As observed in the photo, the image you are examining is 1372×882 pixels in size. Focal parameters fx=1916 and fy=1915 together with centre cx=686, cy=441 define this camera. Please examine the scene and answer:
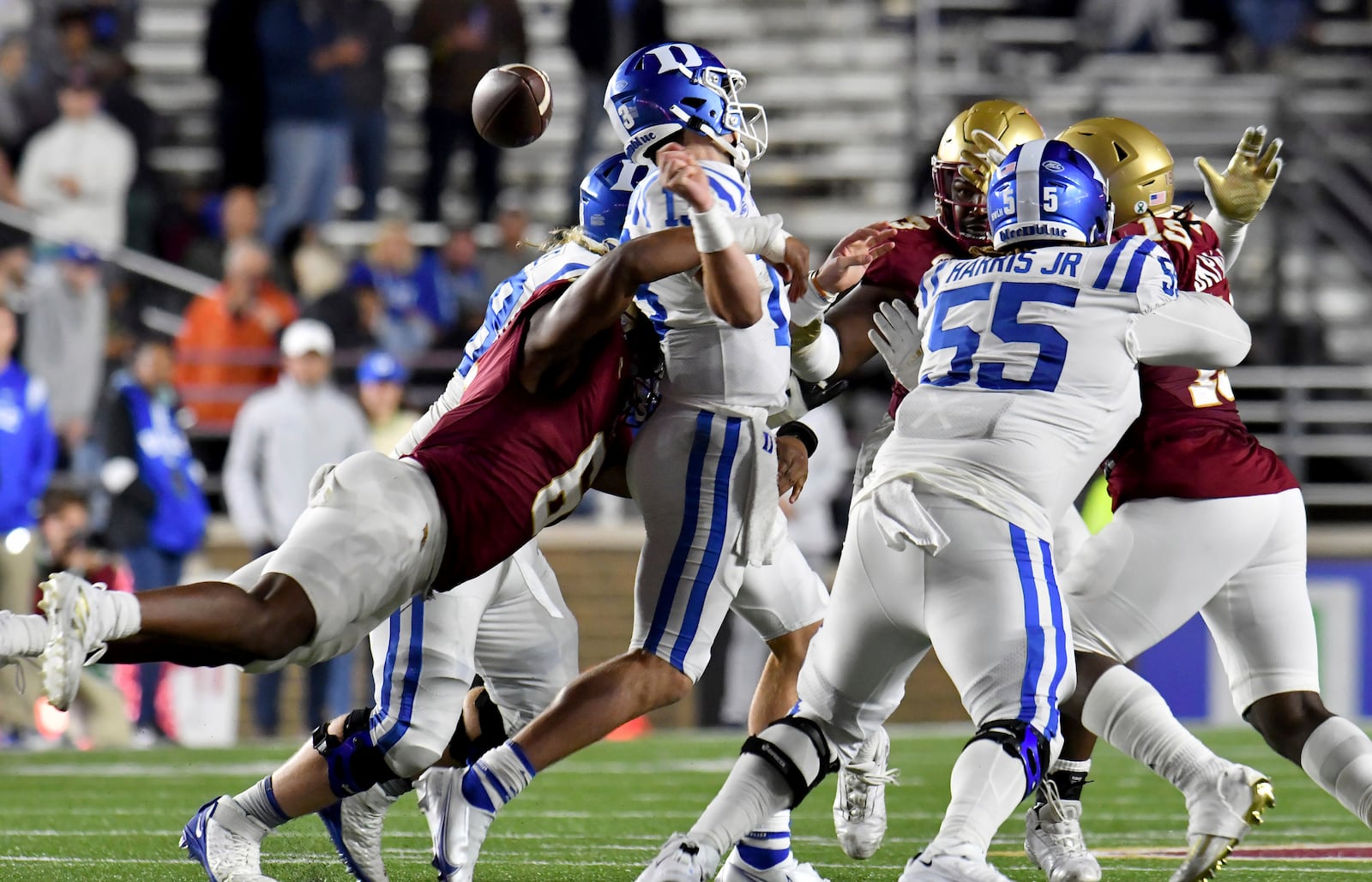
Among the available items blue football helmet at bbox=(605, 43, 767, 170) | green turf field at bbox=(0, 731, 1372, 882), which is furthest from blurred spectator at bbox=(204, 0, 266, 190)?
blue football helmet at bbox=(605, 43, 767, 170)

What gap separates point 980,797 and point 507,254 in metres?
8.37

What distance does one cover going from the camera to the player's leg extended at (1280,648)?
14.0ft

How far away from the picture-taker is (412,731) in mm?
4113

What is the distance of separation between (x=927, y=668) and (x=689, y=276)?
23.7 ft

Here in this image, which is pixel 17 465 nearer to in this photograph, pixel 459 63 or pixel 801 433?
pixel 459 63

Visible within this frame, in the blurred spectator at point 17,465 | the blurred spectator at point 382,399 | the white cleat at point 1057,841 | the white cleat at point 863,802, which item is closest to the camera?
the white cleat at point 1057,841

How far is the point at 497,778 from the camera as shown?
12.8 ft

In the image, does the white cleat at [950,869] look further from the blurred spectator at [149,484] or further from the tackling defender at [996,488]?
the blurred spectator at [149,484]

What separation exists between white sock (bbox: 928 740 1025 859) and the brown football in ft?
6.19

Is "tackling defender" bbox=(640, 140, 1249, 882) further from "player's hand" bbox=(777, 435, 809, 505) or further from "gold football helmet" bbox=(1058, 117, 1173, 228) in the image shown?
"gold football helmet" bbox=(1058, 117, 1173, 228)

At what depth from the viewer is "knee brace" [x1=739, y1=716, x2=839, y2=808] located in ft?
12.3

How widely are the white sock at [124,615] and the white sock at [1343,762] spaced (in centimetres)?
253

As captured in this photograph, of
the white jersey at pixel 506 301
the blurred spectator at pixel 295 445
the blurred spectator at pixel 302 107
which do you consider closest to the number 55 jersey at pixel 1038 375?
the white jersey at pixel 506 301

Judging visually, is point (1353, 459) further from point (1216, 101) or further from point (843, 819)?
point (843, 819)
